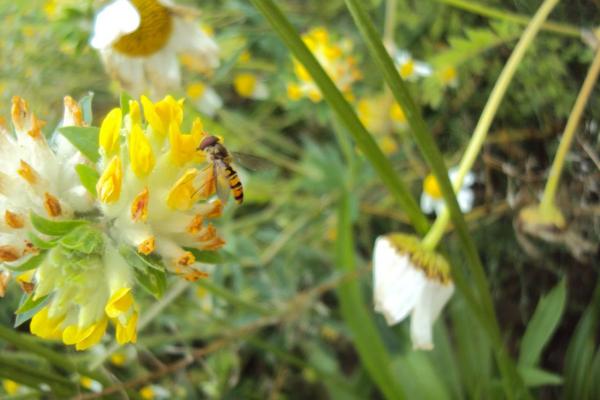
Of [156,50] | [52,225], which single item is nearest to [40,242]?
[52,225]

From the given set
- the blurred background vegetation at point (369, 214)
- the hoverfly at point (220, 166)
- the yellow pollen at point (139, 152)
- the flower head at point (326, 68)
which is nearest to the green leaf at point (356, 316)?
the blurred background vegetation at point (369, 214)

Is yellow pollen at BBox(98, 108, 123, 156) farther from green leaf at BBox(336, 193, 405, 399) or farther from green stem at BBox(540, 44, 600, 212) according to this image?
green leaf at BBox(336, 193, 405, 399)

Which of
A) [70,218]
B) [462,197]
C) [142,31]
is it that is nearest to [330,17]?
[462,197]

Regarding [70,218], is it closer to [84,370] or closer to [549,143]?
[84,370]

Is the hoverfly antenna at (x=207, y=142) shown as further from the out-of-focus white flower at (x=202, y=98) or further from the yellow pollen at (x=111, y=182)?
A: the out-of-focus white flower at (x=202, y=98)

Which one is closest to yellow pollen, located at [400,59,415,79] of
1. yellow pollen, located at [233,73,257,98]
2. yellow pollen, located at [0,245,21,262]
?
yellow pollen, located at [233,73,257,98]

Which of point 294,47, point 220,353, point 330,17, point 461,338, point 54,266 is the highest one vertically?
point 294,47
